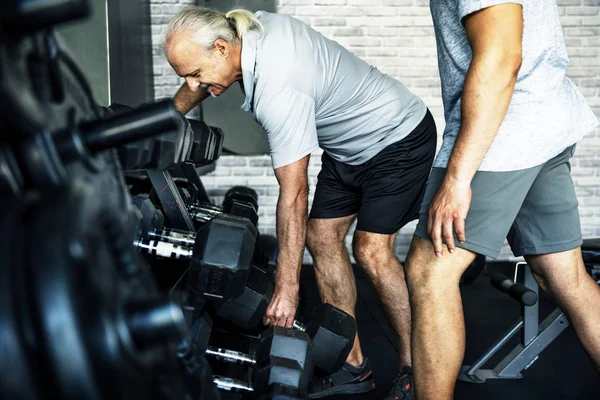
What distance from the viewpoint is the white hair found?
1.72m

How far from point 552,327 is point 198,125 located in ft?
4.58

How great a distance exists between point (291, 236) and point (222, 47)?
569 millimetres

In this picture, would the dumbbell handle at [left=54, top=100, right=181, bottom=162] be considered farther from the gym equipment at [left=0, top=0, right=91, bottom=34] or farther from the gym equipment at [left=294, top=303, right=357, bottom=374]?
the gym equipment at [left=294, top=303, right=357, bottom=374]

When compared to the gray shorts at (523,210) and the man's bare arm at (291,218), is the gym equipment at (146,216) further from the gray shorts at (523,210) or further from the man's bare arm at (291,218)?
the gray shorts at (523,210)

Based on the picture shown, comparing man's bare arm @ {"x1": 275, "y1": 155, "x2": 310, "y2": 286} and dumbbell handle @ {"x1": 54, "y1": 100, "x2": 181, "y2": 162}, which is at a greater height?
dumbbell handle @ {"x1": 54, "y1": 100, "x2": 181, "y2": 162}

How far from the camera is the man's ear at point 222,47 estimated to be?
174cm

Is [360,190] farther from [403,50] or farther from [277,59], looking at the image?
[403,50]

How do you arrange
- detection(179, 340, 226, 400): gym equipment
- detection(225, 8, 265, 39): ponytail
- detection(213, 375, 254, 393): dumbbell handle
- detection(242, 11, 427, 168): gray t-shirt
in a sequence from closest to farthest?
1. detection(179, 340, 226, 400): gym equipment
2. detection(213, 375, 254, 393): dumbbell handle
3. detection(242, 11, 427, 168): gray t-shirt
4. detection(225, 8, 265, 39): ponytail

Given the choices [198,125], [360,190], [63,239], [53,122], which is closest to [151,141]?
[53,122]

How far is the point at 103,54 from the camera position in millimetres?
2658

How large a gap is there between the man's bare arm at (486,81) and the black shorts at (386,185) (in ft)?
2.44

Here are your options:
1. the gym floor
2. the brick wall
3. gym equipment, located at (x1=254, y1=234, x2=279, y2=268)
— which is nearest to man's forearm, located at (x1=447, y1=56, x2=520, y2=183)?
the gym floor

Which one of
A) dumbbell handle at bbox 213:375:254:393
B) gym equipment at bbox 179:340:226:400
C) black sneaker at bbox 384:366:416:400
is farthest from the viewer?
black sneaker at bbox 384:366:416:400

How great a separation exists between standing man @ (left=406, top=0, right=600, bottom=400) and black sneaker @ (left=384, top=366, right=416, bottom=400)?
58cm
